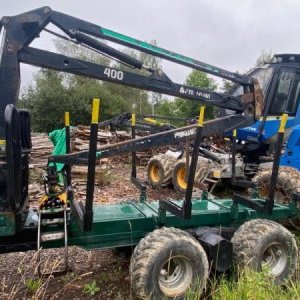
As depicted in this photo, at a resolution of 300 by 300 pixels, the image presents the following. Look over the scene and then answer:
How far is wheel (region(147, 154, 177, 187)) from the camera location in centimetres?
966

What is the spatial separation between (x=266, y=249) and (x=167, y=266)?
3.91ft

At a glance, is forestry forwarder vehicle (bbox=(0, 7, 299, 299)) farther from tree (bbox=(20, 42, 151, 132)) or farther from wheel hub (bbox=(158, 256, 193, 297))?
tree (bbox=(20, 42, 151, 132))

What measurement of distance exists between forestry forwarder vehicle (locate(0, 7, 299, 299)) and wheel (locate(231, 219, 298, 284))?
0.03ft

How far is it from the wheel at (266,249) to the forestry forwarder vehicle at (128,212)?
0.01m

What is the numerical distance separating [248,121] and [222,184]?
3770 millimetres

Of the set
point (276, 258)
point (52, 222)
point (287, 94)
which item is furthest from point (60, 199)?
point (287, 94)

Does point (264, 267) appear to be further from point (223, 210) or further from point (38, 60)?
point (38, 60)

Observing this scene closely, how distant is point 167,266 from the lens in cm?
364

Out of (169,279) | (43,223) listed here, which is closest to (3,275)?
(43,223)

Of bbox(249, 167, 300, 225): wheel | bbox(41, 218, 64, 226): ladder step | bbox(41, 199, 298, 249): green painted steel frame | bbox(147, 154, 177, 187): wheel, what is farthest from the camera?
bbox(147, 154, 177, 187): wheel

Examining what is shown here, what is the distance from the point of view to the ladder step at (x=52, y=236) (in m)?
3.58

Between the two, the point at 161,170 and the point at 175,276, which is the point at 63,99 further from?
the point at 175,276

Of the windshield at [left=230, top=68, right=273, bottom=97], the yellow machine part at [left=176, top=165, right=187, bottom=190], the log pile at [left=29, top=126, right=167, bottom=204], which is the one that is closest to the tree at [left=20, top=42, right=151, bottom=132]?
the log pile at [left=29, top=126, right=167, bottom=204]

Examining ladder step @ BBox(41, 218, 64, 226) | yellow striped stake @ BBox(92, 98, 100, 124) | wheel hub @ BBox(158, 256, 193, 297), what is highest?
yellow striped stake @ BBox(92, 98, 100, 124)
